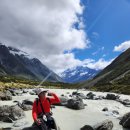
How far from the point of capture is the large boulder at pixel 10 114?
80.1 ft

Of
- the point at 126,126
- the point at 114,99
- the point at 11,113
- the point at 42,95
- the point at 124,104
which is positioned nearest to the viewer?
the point at 42,95

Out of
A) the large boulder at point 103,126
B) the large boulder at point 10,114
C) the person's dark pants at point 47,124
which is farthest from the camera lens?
the large boulder at point 10,114

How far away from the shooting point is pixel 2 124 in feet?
77.0

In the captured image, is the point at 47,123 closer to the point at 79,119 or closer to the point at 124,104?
the point at 79,119

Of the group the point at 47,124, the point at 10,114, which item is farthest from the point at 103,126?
the point at 10,114

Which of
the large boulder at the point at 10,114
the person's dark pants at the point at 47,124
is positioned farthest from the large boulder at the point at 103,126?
the large boulder at the point at 10,114

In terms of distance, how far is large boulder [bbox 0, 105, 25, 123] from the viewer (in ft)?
80.1

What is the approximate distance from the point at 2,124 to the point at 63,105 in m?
11.8

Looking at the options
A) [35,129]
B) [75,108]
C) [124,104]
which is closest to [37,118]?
[35,129]

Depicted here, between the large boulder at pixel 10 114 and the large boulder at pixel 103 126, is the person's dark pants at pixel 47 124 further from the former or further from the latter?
the large boulder at pixel 10 114

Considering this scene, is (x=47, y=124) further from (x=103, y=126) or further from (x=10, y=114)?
(x=10, y=114)

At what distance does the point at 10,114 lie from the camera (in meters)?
24.7

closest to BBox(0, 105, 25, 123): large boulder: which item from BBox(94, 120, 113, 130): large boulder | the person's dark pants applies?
BBox(94, 120, 113, 130): large boulder

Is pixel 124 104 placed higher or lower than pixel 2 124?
higher
